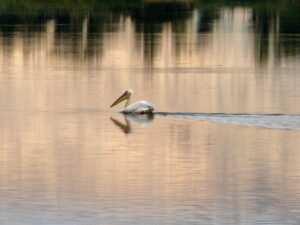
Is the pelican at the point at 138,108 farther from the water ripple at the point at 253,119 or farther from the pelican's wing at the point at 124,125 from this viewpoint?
the pelican's wing at the point at 124,125

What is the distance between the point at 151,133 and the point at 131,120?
164 centimetres

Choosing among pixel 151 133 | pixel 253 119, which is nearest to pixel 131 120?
pixel 151 133

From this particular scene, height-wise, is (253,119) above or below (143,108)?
below

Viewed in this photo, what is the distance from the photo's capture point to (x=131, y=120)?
→ 19078 millimetres

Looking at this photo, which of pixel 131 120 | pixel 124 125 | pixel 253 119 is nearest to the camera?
pixel 124 125

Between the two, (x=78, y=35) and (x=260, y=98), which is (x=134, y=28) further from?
(x=260, y=98)

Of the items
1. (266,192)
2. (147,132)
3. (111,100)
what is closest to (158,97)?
(111,100)

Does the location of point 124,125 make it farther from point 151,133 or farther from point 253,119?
point 253,119

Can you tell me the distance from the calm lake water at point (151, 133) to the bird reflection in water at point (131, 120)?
0.05 metres

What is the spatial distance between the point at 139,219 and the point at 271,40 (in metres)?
24.9

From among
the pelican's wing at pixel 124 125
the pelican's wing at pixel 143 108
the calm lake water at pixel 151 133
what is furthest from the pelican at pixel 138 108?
the pelican's wing at pixel 124 125

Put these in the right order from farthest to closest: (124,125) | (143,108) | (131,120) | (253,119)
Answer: (143,108), (131,120), (253,119), (124,125)

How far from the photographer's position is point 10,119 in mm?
18703

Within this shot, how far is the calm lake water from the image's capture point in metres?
12.2
